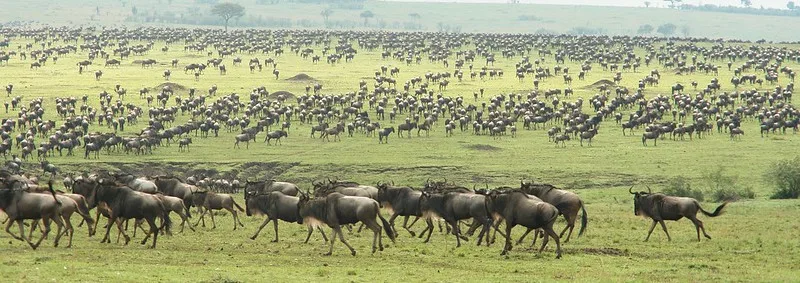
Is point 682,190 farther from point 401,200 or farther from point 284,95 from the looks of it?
point 284,95

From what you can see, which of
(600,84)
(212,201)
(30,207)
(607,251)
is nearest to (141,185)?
(212,201)

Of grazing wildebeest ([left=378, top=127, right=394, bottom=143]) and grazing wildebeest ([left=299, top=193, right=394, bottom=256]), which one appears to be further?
grazing wildebeest ([left=378, top=127, right=394, bottom=143])

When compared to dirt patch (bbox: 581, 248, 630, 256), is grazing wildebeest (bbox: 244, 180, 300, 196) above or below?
above

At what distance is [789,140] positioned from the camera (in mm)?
59344

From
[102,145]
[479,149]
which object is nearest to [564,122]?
[479,149]

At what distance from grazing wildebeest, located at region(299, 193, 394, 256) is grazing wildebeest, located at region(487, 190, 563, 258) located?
246cm

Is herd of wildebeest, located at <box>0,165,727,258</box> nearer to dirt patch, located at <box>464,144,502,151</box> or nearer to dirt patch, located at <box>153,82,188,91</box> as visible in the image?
dirt patch, located at <box>464,144,502,151</box>

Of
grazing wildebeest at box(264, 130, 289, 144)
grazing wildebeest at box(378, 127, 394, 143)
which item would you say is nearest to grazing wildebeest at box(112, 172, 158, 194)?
grazing wildebeest at box(264, 130, 289, 144)

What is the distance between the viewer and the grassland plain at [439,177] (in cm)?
2091

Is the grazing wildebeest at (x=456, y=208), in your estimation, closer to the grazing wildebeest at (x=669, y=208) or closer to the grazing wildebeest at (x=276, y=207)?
the grazing wildebeest at (x=276, y=207)

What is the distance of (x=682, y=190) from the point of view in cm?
4116

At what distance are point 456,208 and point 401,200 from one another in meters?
2.00

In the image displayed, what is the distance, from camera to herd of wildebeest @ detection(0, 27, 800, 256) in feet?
81.9

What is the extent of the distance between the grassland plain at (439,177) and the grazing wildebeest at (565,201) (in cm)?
56
